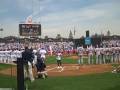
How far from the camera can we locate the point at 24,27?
41781 millimetres

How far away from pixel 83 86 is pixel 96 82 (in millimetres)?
1867

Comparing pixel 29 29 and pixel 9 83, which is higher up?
pixel 29 29

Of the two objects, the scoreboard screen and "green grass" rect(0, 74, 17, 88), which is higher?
the scoreboard screen

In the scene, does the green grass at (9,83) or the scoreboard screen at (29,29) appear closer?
the green grass at (9,83)

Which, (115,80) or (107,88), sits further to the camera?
(115,80)

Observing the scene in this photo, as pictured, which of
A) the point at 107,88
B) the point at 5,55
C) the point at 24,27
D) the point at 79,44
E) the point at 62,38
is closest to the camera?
the point at 107,88

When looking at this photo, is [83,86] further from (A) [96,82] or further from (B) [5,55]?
(B) [5,55]

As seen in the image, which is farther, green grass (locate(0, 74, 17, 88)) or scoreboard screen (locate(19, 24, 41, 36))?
scoreboard screen (locate(19, 24, 41, 36))

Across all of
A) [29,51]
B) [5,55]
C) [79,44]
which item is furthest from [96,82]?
[79,44]

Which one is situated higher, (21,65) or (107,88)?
(21,65)

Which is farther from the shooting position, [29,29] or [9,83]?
[29,29]

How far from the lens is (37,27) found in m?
42.2

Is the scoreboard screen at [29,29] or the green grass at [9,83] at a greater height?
the scoreboard screen at [29,29]

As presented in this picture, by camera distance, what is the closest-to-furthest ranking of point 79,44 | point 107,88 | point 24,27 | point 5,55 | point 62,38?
point 107,88 → point 24,27 → point 5,55 → point 79,44 → point 62,38
